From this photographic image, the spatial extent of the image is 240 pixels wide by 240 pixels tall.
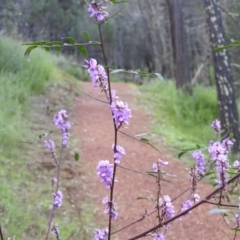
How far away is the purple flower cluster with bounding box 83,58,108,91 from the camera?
1.14m

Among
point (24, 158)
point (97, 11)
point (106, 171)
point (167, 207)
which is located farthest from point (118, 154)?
point (24, 158)

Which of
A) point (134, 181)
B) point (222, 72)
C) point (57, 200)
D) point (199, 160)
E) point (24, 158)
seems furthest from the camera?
point (222, 72)

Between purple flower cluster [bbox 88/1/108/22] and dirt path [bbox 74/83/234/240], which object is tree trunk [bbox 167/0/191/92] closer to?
dirt path [bbox 74/83/234/240]

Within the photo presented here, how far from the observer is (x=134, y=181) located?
17.6 feet

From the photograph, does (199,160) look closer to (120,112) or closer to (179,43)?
(120,112)

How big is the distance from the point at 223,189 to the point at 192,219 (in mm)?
3326

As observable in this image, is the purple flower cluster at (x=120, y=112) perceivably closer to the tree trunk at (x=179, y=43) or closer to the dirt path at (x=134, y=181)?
the dirt path at (x=134, y=181)

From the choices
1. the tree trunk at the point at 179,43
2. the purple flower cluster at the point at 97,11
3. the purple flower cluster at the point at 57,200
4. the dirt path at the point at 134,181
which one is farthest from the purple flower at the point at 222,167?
the tree trunk at the point at 179,43

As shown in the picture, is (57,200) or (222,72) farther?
(222,72)

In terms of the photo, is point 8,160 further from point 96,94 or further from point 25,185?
point 96,94

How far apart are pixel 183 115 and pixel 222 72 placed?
168 cm

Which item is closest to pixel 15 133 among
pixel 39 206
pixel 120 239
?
pixel 39 206

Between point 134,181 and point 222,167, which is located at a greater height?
point 222,167

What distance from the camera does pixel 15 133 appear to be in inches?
208
